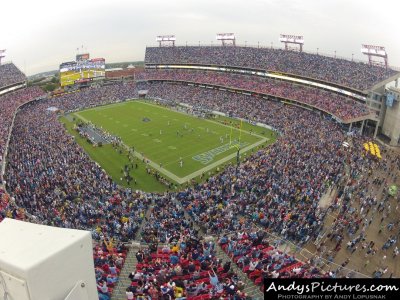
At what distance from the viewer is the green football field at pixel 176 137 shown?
36.2 metres

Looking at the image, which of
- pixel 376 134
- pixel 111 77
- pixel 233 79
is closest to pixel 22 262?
pixel 376 134

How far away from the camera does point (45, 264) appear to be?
358 cm

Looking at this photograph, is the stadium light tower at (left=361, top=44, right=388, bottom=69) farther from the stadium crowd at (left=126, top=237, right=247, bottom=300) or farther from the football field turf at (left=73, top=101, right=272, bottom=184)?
the stadium crowd at (left=126, top=237, right=247, bottom=300)

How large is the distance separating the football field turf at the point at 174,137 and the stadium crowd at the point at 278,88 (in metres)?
11.9

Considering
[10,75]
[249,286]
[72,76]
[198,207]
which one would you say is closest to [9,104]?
[10,75]

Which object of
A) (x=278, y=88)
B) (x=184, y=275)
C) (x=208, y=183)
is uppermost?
(x=278, y=88)

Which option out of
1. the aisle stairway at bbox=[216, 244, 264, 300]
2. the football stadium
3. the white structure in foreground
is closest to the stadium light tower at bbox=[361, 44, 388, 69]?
the football stadium

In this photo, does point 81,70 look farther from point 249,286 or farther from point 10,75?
point 249,286

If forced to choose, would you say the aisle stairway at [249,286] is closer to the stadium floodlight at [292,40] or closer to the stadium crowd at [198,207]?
the stadium crowd at [198,207]

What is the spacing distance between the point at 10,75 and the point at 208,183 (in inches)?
2367

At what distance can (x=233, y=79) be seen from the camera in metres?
68.4

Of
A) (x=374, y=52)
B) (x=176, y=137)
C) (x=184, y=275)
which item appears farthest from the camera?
(x=374, y=52)

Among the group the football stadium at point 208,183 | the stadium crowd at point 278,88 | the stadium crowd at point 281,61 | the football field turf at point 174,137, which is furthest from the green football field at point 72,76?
the stadium crowd at point 281,61

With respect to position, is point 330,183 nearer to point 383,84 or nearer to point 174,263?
point 174,263
